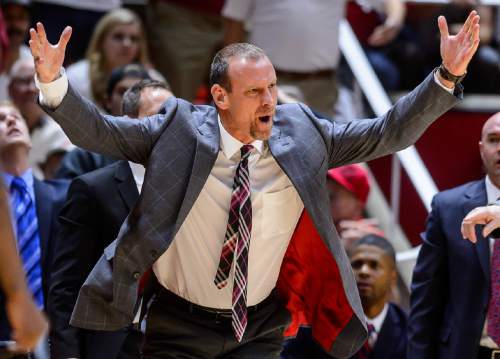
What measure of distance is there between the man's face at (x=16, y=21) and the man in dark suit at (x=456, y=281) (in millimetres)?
3683

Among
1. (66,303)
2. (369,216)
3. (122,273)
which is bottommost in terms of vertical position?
(369,216)

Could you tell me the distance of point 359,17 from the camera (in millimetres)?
9766

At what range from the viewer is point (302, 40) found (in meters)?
8.21

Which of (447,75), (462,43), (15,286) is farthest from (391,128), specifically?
(15,286)

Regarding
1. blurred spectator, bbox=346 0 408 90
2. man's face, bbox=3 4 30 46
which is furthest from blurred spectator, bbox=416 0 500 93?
man's face, bbox=3 4 30 46

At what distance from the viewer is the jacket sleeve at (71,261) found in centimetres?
544

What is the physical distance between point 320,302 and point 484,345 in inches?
38.7

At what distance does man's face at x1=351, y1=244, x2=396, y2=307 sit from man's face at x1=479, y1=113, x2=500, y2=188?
A: 104cm

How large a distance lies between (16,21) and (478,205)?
12.8 ft

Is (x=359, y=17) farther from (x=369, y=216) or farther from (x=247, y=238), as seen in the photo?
(x=247, y=238)

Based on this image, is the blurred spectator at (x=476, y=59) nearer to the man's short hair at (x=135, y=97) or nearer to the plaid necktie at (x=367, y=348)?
the plaid necktie at (x=367, y=348)

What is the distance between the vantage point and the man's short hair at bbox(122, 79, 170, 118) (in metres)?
5.83

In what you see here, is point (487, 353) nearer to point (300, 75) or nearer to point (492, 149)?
point (492, 149)

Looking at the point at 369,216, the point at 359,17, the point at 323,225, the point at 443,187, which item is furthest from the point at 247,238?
the point at 359,17
